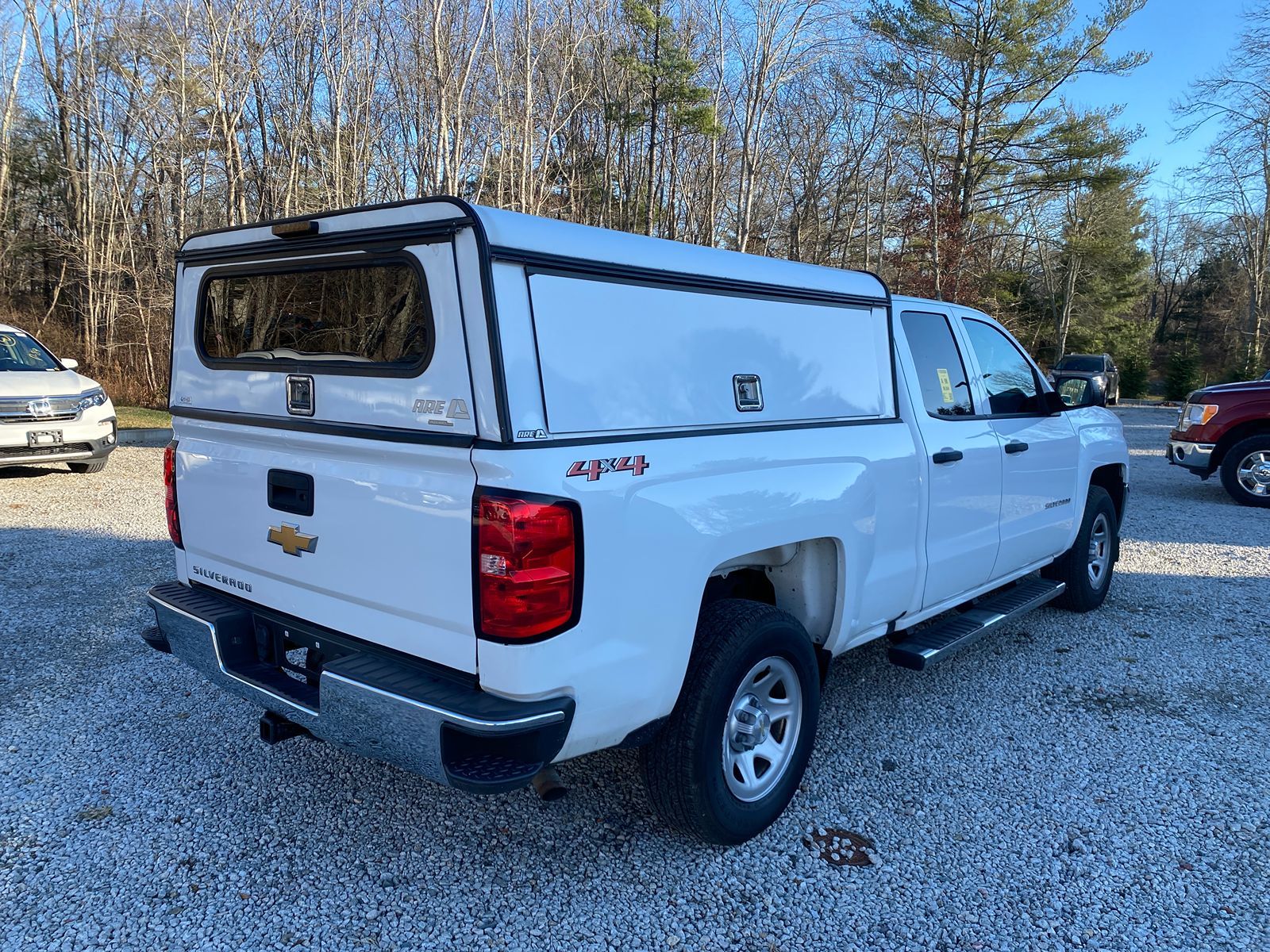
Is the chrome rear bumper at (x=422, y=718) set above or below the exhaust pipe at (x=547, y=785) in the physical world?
above

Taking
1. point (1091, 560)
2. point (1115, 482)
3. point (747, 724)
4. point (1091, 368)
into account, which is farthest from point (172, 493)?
point (1091, 368)

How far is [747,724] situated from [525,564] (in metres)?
1.24

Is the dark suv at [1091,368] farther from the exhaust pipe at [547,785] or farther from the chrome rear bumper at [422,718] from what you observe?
the chrome rear bumper at [422,718]

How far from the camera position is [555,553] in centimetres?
235

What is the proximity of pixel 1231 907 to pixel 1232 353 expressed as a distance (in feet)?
155

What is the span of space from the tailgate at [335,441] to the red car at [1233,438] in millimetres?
11042

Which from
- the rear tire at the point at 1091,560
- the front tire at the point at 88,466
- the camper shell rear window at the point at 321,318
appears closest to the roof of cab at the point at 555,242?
the camper shell rear window at the point at 321,318

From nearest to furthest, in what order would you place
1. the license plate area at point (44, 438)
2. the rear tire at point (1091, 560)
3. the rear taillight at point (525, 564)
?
the rear taillight at point (525, 564)
the rear tire at point (1091, 560)
the license plate area at point (44, 438)

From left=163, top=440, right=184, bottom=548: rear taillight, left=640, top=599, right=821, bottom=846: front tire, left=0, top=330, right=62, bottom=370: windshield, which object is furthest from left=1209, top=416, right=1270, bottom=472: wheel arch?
left=0, top=330, right=62, bottom=370: windshield

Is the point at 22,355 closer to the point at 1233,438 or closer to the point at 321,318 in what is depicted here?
the point at 321,318

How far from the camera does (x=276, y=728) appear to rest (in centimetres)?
300

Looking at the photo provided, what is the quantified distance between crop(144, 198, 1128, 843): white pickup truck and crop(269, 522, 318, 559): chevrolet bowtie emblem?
2 centimetres

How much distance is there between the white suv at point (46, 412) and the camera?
9.16 m

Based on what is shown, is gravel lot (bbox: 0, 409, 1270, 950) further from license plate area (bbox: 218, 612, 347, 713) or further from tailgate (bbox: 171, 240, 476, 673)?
tailgate (bbox: 171, 240, 476, 673)
